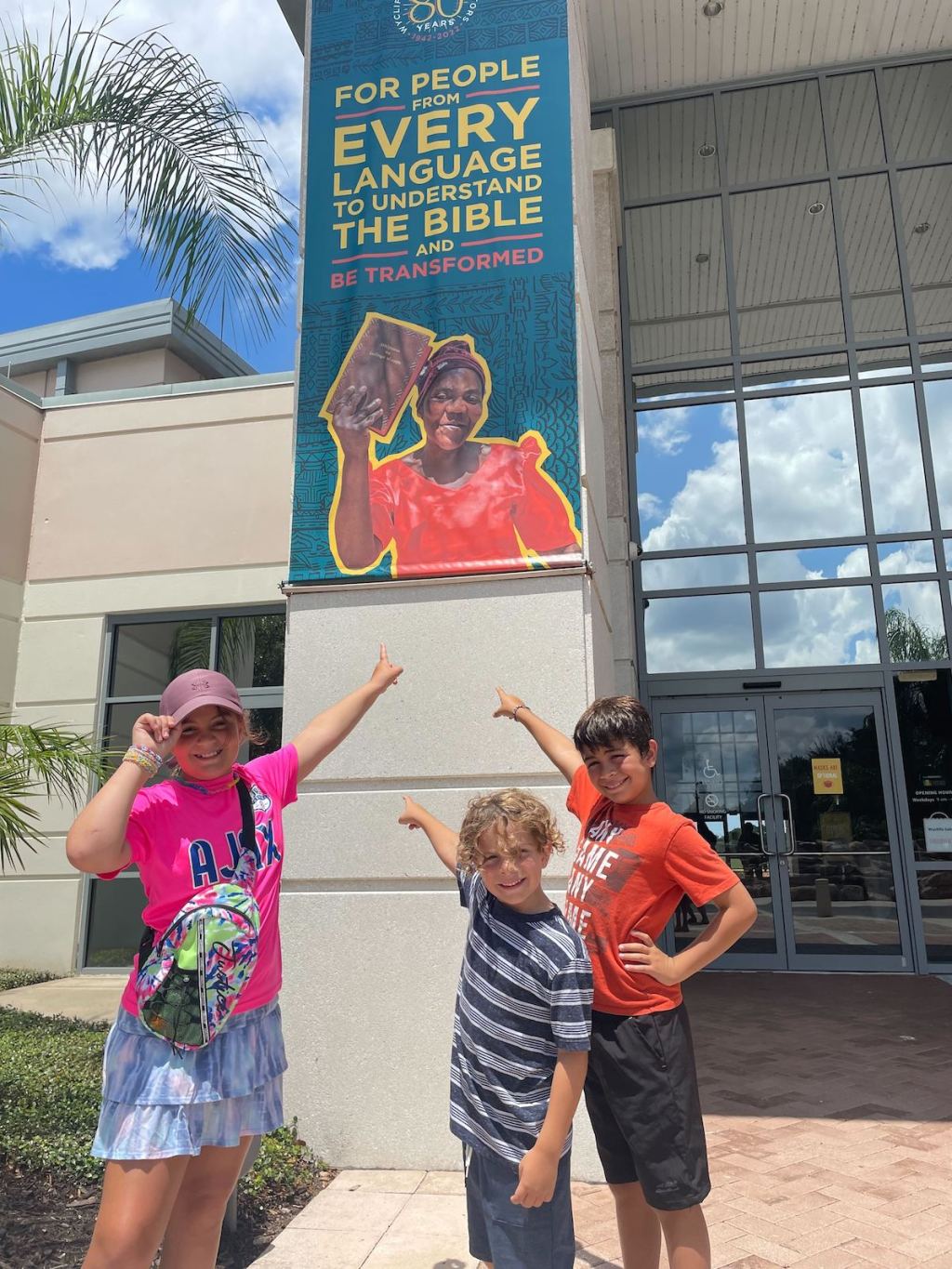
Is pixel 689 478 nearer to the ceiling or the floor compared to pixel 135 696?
nearer to the ceiling

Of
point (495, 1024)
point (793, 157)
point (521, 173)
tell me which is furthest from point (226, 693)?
point (793, 157)

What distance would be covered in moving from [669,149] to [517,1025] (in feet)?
34.3

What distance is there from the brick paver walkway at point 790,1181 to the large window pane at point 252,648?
531 cm

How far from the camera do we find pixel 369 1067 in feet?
14.1

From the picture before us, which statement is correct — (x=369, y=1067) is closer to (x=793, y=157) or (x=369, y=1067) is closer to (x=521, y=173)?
(x=521, y=173)

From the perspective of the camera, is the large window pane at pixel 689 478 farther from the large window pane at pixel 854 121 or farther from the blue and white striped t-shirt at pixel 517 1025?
the blue and white striped t-shirt at pixel 517 1025

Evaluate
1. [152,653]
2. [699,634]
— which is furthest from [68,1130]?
[699,634]

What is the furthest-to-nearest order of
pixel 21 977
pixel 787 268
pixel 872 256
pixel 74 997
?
pixel 787 268 < pixel 872 256 < pixel 21 977 < pixel 74 997

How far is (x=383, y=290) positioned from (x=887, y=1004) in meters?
6.51

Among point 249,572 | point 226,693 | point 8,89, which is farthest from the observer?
point 249,572

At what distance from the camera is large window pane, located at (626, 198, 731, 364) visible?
10.5 m

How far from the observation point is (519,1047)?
6.89 feet

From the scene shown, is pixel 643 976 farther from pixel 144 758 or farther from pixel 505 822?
pixel 144 758

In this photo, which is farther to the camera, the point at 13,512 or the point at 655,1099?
the point at 13,512
